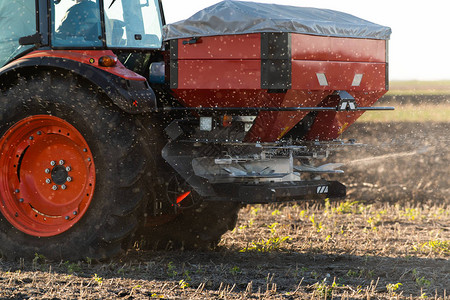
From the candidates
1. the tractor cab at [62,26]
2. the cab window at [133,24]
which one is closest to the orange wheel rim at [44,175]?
the tractor cab at [62,26]

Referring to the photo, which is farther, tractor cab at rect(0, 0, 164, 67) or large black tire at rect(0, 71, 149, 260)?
tractor cab at rect(0, 0, 164, 67)

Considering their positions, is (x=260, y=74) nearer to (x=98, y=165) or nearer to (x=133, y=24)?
(x=98, y=165)

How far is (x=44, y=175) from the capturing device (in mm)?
5762

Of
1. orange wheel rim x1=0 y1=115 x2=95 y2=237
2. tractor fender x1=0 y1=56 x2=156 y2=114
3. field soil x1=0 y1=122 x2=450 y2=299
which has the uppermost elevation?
tractor fender x1=0 y1=56 x2=156 y2=114

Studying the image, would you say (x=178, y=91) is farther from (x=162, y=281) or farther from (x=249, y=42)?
(x=162, y=281)

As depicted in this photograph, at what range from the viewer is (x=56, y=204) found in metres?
5.70

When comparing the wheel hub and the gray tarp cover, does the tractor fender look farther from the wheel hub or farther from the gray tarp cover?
the wheel hub

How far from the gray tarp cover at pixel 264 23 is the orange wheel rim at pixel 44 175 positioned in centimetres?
121

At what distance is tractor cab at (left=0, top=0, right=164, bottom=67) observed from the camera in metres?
5.70

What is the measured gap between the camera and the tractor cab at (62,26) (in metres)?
5.70

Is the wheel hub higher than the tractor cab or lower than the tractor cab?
lower

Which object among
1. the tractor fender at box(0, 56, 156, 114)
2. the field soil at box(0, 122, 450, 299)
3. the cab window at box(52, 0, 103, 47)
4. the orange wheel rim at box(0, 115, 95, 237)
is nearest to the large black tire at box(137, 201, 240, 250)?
the field soil at box(0, 122, 450, 299)

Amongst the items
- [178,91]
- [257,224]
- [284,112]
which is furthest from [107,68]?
[257,224]

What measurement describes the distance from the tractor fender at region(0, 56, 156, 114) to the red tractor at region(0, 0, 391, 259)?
0.01 meters
